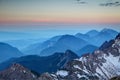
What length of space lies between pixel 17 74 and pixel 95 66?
21.1 meters

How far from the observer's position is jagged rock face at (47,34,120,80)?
298 feet

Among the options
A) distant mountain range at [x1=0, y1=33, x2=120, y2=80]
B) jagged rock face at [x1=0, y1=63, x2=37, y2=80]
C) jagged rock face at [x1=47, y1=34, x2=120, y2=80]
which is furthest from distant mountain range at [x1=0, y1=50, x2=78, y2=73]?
jagged rock face at [x1=0, y1=63, x2=37, y2=80]

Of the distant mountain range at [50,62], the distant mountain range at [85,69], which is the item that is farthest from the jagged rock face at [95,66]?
the distant mountain range at [50,62]

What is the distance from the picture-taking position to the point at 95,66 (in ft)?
324

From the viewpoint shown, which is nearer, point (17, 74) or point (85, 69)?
point (17, 74)

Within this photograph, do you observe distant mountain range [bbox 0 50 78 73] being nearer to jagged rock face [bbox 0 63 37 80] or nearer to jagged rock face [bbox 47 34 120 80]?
jagged rock face [bbox 47 34 120 80]

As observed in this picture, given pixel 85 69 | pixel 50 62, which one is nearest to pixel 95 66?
pixel 85 69

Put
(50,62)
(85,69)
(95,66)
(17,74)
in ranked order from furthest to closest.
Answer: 1. (50,62)
2. (95,66)
3. (85,69)
4. (17,74)

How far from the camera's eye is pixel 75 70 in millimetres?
93000

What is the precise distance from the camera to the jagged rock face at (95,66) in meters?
90.8

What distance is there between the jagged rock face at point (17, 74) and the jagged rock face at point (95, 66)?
6.98 meters

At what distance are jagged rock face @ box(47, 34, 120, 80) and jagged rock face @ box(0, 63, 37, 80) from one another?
6978 millimetres

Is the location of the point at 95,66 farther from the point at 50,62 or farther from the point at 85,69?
the point at 50,62

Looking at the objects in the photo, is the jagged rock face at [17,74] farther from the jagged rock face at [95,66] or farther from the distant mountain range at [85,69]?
the jagged rock face at [95,66]
